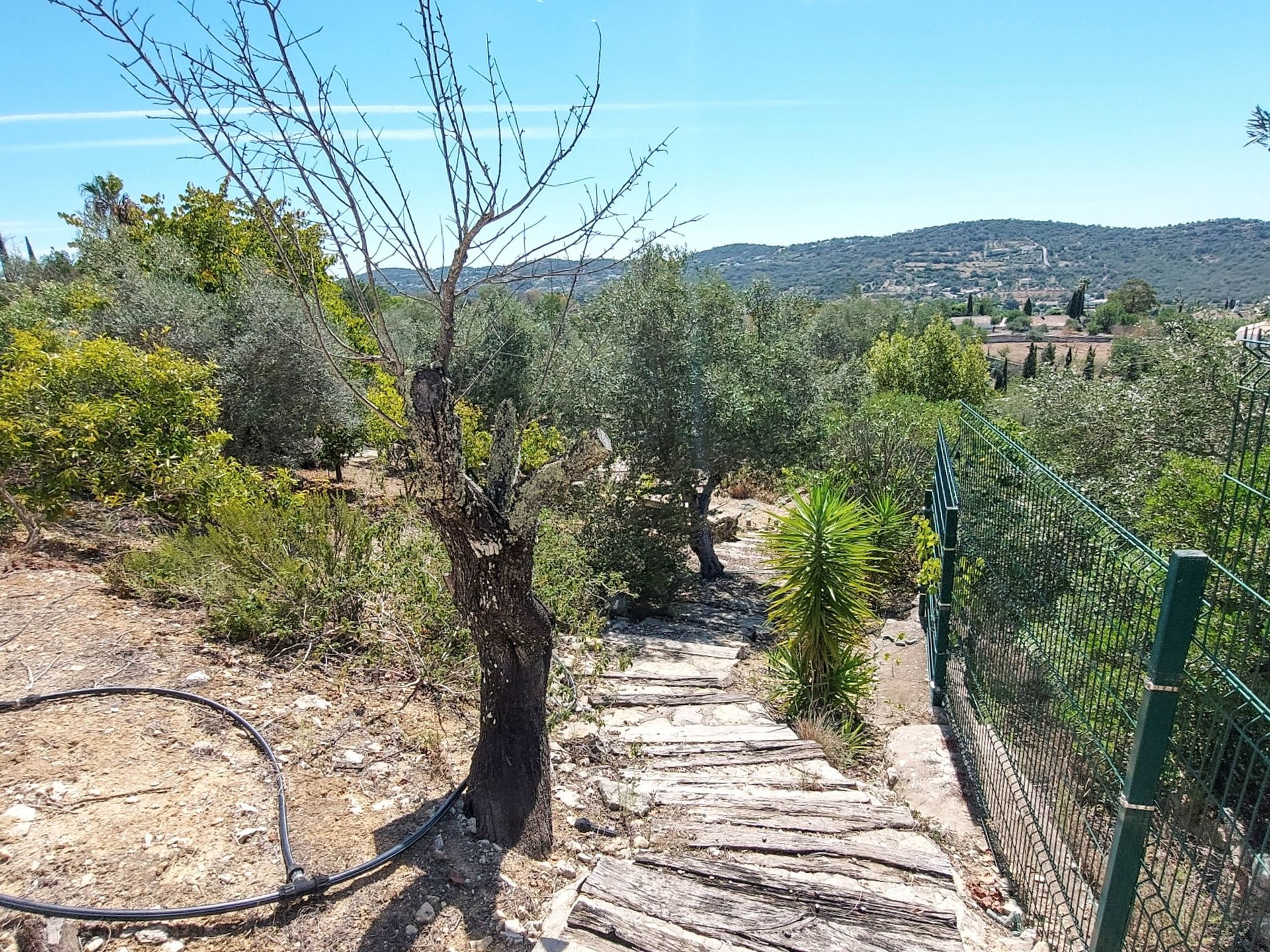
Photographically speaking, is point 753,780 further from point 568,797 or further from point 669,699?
point 669,699

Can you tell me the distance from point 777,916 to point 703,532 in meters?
8.32

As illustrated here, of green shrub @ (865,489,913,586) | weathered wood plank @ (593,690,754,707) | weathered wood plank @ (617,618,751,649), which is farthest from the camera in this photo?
green shrub @ (865,489,913,586)

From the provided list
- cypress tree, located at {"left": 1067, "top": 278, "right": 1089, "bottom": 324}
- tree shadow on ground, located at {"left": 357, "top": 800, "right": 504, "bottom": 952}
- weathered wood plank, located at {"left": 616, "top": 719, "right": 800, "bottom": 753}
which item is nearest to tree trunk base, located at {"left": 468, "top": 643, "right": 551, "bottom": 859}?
tree shadow on ground, located at {"left": 357, "top": 800, "right": 504, "bottom": 952}

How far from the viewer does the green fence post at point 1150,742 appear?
2133mm

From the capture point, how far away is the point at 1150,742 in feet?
7.51

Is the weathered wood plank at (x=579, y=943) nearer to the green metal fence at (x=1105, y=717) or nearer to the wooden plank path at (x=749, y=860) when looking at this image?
the wooden plank path at (x=749, y=860)

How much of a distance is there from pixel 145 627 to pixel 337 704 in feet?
5.35

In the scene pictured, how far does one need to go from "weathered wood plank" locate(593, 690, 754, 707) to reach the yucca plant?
47 centimetres

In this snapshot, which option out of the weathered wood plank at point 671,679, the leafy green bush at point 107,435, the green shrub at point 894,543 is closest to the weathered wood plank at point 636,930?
the weathered wood plank at point 671,679

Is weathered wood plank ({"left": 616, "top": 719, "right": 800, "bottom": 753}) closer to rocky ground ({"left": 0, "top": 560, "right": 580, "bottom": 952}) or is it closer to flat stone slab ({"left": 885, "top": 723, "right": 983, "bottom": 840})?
flat stone slab ({"left": 885, "top": 723, "right": 983, "bottom": 840})

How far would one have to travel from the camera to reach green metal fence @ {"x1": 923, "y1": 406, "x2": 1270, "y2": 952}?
2219 millimetres

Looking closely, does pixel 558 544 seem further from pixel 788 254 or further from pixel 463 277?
pixel 788 254

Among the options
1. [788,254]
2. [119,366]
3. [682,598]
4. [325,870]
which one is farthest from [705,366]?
[788,254]

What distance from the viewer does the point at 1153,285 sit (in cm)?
7581
